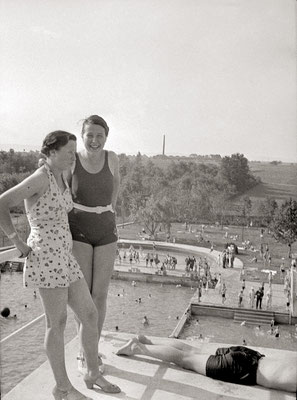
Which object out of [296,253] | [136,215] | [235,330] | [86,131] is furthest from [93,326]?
[136,215]

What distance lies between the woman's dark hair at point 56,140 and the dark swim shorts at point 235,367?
205cm

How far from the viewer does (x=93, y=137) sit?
3.24m

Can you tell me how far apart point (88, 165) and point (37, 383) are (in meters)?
1.63

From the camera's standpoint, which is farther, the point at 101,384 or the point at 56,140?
the point at 101,384

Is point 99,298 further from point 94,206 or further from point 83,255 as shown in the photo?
point 94,206

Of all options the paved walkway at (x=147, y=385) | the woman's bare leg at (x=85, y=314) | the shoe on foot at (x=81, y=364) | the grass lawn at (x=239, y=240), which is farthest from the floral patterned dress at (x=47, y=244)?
the grass lawn at (x=239, y=240)

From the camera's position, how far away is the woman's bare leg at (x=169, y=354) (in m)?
3.69

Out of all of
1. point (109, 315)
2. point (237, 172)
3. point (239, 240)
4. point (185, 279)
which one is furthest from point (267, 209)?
point (109, 315)

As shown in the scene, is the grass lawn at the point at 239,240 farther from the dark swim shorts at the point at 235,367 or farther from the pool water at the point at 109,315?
the dark swim shorts at the point at 235,367

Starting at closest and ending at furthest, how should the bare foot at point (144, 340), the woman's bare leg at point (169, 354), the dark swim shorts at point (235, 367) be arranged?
1. the dark swim shorts at point (235, 367)
2. the woman's bare leg at point (169, 354)
3. the bare foot at point (144, 340)

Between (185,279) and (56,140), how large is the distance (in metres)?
26.7

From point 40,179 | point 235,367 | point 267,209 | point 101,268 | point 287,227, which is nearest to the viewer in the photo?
point 40,179

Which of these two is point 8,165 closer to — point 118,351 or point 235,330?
point 235,330

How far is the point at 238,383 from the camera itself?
3.54 metres
